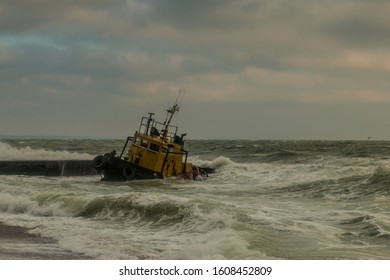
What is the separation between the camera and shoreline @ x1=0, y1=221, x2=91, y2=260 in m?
7.16

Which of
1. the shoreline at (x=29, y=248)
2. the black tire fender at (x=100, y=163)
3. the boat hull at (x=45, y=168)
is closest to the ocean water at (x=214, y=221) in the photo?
the shoreline at (x=29, y=248)

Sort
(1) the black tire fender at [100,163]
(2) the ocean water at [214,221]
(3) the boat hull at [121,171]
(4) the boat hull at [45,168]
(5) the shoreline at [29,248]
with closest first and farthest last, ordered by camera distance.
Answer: (5) the shoreline at [29,248]
(2) the ocean water at [214,221]
(3) the boat hull at [121,171]
(1) the black tire fender at [100,163]
(4) the boat hull at [45,168]

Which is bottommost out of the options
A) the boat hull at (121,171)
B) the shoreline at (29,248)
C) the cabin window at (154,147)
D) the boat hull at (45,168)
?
the boat hull at (45,168)

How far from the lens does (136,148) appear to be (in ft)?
65.2

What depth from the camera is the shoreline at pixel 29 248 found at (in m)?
7.16

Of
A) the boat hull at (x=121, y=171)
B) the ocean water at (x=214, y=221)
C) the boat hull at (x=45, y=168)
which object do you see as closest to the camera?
the ocean water at (x=214, y=221)

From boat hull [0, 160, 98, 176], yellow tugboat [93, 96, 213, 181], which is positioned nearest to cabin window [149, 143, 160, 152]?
yellow tugboat [93, 96, 213, 181]

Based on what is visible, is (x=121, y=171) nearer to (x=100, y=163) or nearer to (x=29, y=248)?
(x=100, y=163)

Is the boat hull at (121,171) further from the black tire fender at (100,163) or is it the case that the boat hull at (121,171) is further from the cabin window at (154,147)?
the cabin window at (154,147)

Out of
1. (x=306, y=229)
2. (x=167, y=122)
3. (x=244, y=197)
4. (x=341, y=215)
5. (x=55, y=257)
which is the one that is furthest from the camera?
(x=167, y=122)

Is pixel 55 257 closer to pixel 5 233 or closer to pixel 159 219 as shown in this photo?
pixel 5 233

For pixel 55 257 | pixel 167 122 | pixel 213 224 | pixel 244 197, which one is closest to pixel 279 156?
pixel 167 122
